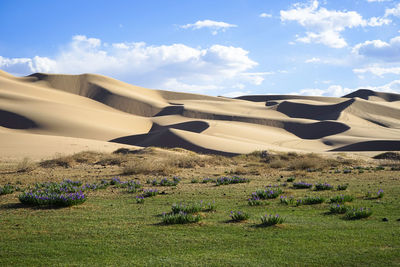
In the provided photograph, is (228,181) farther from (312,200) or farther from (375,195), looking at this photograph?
(375,195)

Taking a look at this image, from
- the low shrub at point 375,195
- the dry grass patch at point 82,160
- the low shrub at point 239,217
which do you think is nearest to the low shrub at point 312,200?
the low shrub at point 375,195

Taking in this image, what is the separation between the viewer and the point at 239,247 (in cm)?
560

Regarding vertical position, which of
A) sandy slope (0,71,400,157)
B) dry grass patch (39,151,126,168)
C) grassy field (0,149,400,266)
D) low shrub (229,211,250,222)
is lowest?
grassy field (0,149,400,266)

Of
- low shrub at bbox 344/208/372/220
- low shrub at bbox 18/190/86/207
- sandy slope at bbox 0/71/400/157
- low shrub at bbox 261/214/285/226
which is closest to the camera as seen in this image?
low shrub at bbox 261/214/285/226

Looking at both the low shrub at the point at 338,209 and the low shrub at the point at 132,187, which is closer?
the low shrub at the point at 338,209

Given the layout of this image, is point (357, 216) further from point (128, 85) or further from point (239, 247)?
point (128, 85)

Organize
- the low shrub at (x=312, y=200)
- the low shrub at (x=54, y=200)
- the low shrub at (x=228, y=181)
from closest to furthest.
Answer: the low shrub at (x=54, y=200)
the low shrub at (x=312, y=200)
the low shrub at (x=228, y=181)

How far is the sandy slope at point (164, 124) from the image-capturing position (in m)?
43.1

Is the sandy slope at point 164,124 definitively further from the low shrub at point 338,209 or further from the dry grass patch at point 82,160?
the low shrub at point 338,209

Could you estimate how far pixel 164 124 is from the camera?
7950 centimetres

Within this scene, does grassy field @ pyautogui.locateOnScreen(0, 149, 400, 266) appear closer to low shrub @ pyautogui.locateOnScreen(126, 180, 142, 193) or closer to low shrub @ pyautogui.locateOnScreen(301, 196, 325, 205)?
low shrub @ pyautogui.locateOnScreen(301, 196, 325, 205)

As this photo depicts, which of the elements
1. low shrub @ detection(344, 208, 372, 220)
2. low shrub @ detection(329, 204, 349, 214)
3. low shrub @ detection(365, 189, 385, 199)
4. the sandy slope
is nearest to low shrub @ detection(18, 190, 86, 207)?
low shrub @ detection(329, 204, 349, 214)

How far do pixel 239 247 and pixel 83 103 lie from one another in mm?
103537

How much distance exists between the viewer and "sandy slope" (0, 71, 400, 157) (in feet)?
141
